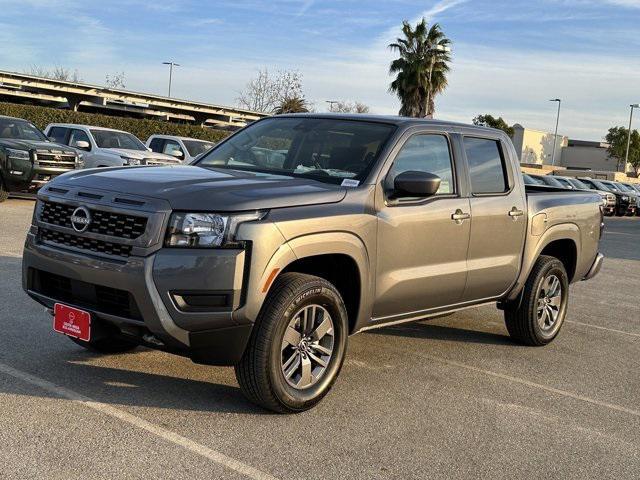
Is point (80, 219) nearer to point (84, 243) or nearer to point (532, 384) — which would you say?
point (84, 243)

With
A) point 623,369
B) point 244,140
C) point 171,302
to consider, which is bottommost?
point 623,369

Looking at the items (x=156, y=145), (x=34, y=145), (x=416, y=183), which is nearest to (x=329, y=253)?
(x=416, y=183)

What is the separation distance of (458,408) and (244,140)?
255cm

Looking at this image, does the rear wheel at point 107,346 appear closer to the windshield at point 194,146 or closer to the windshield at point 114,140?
the windshield at point 114,140

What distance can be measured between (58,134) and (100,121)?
1403cm

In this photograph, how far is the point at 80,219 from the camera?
4559mm

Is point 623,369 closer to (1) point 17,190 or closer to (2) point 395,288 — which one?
(2) point 395,288

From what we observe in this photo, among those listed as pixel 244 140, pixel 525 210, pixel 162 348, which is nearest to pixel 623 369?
pixel 525 210

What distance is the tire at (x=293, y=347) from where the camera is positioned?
4434 mm

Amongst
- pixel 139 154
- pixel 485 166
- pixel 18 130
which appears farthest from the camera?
pixel 139 154

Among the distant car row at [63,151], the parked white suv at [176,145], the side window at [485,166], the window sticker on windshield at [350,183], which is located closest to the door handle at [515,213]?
the side window at [485,166]

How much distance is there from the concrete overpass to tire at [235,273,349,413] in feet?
98.0

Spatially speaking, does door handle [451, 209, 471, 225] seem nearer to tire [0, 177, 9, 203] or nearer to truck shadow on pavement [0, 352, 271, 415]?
truck shadow on pavement [0, 352, 271, 415]

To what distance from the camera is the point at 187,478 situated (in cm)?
367
